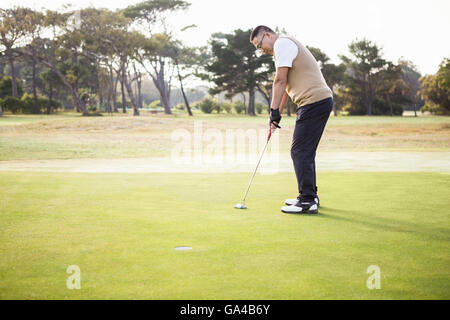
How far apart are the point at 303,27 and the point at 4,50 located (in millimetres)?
38362

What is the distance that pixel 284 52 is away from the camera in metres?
5.23

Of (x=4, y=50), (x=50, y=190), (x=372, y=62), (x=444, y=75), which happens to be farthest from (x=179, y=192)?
(x=372, y=62)

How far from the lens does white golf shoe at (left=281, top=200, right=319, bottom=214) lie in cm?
497

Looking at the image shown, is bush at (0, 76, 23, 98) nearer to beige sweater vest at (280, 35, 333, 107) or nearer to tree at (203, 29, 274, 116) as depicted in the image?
tree at (203, 29, 274, 116)

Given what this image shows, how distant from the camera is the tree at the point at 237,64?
6047 centimetres

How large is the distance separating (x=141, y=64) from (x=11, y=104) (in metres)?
17.8

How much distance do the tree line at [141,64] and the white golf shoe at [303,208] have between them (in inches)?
1581

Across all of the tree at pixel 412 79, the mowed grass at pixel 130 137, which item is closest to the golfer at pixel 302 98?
the mowed grass at pixel 130 137

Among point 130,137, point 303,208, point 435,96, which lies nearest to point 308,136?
point 303,208

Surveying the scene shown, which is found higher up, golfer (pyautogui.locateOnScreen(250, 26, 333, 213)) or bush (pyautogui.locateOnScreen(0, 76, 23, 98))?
bush (pyautogui.locateOnScreen(0, 76, 23, 98))

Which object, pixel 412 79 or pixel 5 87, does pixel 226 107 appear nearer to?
pixel 5 87

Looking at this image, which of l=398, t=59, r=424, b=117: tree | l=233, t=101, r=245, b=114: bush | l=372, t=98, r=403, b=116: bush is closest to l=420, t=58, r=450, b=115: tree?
l=372, t=98, r=403, b=116: bush

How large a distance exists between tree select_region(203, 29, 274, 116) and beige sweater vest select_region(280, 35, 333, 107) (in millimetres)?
55786

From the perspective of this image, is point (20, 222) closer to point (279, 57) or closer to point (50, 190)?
point (50, 190)
